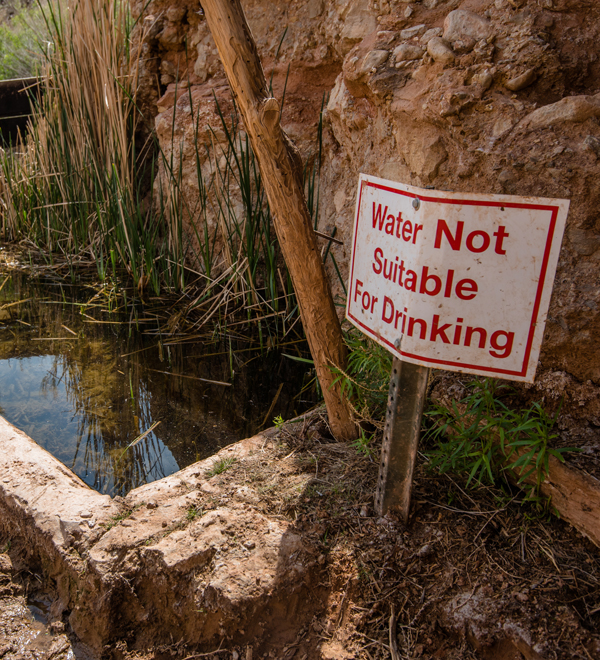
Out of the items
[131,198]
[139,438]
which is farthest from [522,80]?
[131,198]

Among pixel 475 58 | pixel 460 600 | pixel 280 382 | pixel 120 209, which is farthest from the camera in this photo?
pixel 120 209

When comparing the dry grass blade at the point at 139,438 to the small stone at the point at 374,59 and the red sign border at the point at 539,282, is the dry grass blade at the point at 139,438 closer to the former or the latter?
the red sign border at the point at 539,282

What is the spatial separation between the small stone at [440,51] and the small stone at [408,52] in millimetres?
97

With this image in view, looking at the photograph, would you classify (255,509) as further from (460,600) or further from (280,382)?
(280,382)

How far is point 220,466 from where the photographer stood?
1654 millimetres

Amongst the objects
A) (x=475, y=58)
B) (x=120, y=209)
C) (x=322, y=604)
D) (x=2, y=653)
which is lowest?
(x=2, y=653)

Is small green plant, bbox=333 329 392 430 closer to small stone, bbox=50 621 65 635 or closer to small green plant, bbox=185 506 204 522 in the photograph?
small green plant, bbox=185 506 204 522

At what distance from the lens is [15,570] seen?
1501mm

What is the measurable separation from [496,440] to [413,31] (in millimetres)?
1364

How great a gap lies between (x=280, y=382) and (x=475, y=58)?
1545 mm

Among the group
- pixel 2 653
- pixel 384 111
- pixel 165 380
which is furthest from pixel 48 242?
pixel 2 653

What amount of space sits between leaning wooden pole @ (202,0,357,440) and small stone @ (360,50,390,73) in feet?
1.80

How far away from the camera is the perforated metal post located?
127 centimetres

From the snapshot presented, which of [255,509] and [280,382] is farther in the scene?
[280,382]
